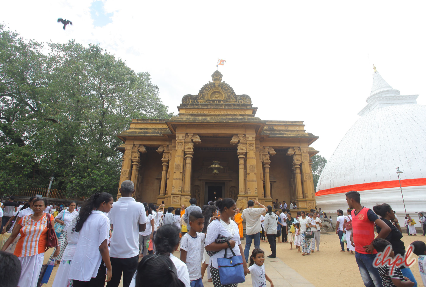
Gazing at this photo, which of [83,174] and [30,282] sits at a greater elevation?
[83,174]

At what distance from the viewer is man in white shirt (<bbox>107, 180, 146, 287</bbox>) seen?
3373 millimetres

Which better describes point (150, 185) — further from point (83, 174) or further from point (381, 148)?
point (381, 148)

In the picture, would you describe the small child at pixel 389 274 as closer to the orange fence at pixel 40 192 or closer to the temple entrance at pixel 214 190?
the temple entrance at pixel 214 190

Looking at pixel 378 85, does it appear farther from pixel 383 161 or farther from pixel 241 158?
pixel 241 158

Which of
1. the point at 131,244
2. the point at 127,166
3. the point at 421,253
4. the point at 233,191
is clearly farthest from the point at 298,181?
the point at 131,244

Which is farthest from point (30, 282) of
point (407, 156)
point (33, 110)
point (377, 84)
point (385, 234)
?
point (377, 84)

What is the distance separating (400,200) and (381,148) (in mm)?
8701

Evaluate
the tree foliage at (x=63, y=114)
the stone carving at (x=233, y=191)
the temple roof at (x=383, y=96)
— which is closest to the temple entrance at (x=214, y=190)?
the stone carving at (x=233, y=191)

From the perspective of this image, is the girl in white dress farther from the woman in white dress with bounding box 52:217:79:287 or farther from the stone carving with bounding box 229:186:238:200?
the stone carving with bounding box 229:186:238:200

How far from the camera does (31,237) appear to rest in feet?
12.3

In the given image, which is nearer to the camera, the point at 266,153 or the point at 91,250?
the point at 91,250

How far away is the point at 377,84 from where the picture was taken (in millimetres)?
36250

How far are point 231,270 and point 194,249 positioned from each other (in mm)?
633

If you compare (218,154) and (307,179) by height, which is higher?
(218,154)
